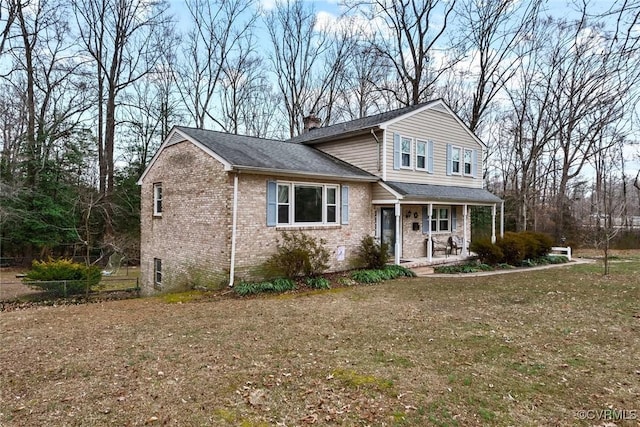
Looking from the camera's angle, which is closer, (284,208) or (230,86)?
(284,208)

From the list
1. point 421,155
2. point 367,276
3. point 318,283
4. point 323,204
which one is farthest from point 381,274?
point 421,155

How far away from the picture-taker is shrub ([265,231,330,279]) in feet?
34.5

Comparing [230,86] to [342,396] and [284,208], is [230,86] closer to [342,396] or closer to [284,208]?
[284,208]

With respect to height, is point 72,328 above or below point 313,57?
below

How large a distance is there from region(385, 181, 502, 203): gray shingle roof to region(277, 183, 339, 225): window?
2.37 meters

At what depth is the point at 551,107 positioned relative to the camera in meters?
23.8

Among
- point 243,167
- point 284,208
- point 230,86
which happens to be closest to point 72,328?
point 243,167

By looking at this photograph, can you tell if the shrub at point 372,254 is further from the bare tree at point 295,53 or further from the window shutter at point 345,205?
the bare tree at point 295,53

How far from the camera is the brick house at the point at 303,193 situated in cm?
1052

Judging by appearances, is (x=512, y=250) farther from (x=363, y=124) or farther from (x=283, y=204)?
(x=283, y=204)

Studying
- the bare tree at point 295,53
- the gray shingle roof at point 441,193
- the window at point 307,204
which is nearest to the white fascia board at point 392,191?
the gray shingle roof at point 441,193

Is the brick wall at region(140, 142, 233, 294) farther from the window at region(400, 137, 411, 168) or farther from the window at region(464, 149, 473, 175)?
the window at region(464, 149, 473, 175)

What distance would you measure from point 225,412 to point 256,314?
3897 mm

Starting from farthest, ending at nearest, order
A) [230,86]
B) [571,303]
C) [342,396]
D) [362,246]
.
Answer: [230,86], [362,246], [571,303], [342,396]
